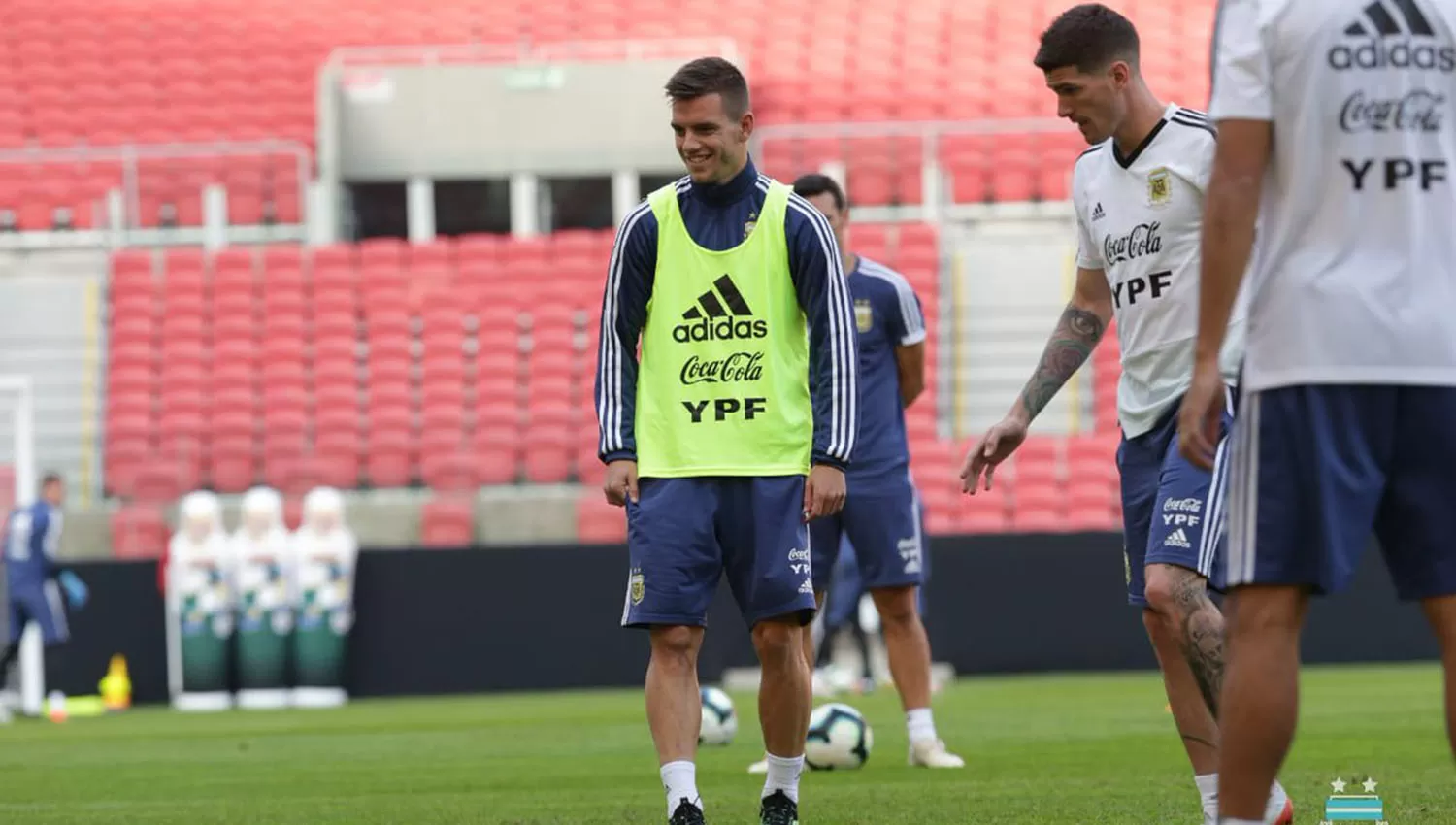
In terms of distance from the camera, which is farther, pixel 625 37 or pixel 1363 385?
pixel 625 37

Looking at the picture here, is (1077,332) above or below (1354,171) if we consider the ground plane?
below

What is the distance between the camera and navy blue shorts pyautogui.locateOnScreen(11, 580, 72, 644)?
1762 centimetres

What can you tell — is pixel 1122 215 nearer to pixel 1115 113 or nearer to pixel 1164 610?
pixel 1115 113

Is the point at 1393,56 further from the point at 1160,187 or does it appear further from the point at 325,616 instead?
the point at 325,616

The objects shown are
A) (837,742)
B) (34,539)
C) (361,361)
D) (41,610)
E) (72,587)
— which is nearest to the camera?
(837,742)

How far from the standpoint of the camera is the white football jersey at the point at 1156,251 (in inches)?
243

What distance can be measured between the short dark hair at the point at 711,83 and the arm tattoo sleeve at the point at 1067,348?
46.6 inches

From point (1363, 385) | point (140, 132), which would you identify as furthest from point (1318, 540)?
point (140, 132)

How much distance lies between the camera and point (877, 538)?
31.0 ft

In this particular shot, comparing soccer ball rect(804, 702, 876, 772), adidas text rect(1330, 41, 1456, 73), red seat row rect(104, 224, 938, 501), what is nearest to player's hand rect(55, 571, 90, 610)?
red seat row rect(104, 224, 938, 501)

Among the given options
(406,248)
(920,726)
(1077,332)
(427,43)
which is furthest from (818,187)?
(427,43)

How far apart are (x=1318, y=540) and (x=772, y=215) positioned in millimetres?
2573

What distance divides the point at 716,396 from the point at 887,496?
337 cm

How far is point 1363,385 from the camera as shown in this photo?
161 inches
